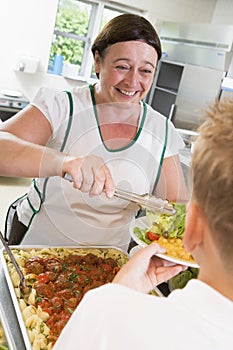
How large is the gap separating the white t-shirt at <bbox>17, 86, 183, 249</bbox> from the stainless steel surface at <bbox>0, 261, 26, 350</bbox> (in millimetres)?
271

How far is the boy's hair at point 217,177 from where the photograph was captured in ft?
1.62

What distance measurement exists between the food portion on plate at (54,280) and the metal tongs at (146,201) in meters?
0.27

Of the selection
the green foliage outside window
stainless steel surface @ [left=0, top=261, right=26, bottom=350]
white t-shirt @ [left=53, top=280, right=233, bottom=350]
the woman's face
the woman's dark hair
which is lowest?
stainless steel surface @ [left=0, top=261, right=26, bottom=350]

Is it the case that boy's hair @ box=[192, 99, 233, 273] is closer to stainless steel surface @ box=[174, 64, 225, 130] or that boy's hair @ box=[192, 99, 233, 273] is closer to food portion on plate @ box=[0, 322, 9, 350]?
food portion on plate @ box=[0, 322, 9, 350]

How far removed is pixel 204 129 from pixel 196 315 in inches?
9.6

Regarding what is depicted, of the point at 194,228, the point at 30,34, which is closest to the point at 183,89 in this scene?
the point at 30,34

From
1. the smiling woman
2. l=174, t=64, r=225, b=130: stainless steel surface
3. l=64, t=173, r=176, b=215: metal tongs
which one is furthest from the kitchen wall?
l=64, t=173, r=176, b=215: metal tongs

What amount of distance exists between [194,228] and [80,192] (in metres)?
0.78

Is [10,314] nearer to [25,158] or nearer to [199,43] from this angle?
[25,158]

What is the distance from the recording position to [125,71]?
129 cm

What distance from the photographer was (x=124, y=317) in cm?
53

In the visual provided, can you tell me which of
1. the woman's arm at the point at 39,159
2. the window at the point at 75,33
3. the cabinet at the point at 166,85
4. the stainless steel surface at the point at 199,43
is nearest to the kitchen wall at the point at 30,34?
the window at the point at 75,33

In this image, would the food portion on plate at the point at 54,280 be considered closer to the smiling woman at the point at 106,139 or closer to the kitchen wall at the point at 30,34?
the smiling woman at the point at 106,139

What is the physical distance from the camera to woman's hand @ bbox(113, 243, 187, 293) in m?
0.76
